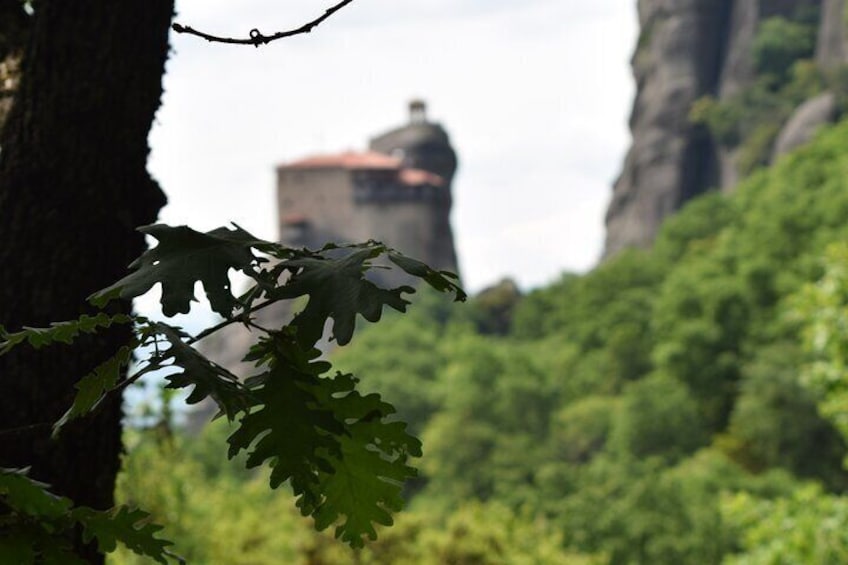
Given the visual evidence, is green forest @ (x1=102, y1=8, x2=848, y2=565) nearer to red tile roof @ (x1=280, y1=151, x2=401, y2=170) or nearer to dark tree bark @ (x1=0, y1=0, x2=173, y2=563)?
red tile roof @ (x1=280, y1=151, x2=401, y2=170)

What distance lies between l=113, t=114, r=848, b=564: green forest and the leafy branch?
675 inches

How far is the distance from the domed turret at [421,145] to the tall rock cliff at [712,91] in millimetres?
8287

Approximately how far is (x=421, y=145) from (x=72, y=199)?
217 feet

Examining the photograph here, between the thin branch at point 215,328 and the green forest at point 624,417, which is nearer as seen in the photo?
the thin branch at point 215,328

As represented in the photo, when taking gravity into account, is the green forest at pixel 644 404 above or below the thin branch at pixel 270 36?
above

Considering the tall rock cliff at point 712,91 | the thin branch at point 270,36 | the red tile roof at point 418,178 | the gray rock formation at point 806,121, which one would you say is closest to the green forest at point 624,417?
the gray rock formation at point 806,121

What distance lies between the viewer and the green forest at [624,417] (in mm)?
22438

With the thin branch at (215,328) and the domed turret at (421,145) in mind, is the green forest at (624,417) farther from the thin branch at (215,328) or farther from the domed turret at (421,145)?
the thin branch at (215,328)

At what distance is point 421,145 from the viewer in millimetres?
68188

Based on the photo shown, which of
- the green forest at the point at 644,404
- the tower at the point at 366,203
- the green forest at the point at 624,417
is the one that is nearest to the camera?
the green forest at the point at 644,404

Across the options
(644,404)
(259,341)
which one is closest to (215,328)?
(259,341)

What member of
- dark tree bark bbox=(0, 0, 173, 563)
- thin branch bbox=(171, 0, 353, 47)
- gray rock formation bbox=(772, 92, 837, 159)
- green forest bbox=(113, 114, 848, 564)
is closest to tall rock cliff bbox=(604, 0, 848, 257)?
gray rock formation bbox=(772, 92, 837, 159)

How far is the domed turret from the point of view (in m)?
68.0

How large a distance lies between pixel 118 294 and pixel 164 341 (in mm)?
70
